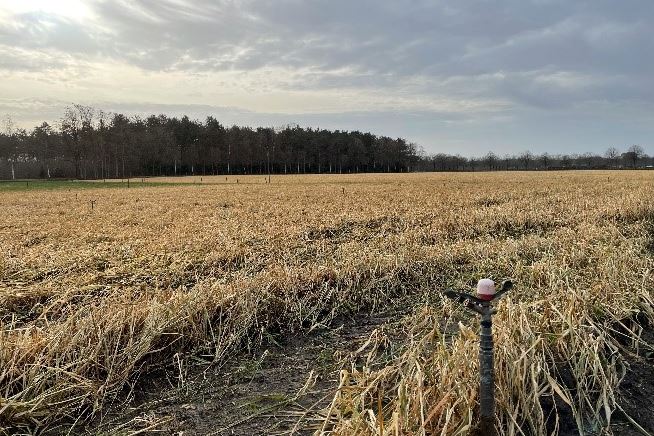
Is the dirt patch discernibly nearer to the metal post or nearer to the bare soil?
the bare soil

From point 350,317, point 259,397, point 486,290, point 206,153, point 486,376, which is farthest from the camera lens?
point 206,153

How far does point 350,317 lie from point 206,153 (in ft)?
333

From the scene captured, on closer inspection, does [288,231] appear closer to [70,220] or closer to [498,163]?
[70,220]

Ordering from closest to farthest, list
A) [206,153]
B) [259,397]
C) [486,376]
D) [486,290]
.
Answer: [486,290] → [486,376] → [259,397] → [206,153]

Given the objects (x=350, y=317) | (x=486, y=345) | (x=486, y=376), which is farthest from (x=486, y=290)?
(x=350, y=317)

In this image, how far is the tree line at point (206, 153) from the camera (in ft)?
262

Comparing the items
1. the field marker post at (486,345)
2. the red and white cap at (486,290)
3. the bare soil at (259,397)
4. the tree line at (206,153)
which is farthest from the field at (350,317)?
the tree line at (206,153)

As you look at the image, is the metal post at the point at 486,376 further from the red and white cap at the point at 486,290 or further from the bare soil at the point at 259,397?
the bare soil at the point at 259,397

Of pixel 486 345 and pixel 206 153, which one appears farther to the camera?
pixel 206 153

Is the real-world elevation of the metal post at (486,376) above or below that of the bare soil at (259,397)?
above

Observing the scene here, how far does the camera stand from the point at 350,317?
5930mm

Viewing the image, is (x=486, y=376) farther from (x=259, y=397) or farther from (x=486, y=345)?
(x=259, y=397)

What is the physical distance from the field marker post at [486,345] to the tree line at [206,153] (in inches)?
3262

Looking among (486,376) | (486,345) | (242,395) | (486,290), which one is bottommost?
(242,395)
